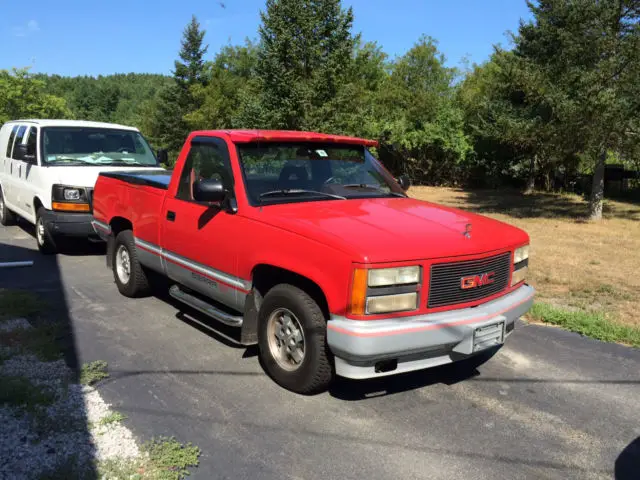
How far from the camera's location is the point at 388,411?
→ 3896mm

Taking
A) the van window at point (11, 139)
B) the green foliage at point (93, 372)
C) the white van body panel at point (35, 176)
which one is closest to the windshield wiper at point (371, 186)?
the green foliage at point (93, 372)

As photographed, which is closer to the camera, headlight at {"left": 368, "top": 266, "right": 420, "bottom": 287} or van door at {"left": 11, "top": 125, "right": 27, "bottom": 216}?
headlight at {"left": 368, "top": 266, "right": 420, "bottom": 287}

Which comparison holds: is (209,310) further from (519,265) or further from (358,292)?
(519,265)

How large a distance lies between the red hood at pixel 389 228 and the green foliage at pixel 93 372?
1748 mm

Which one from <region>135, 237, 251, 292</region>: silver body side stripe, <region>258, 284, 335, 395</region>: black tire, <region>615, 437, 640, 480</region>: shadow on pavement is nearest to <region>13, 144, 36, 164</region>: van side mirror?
<region>135, 237, 251, 292</region>: silver body side stripe

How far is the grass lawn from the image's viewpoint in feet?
20.1

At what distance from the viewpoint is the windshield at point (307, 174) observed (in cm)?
461

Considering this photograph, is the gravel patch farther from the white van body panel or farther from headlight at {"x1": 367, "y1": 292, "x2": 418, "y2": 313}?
the white van body panel

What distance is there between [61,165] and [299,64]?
15.9 metres

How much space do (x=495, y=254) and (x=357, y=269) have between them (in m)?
1.24

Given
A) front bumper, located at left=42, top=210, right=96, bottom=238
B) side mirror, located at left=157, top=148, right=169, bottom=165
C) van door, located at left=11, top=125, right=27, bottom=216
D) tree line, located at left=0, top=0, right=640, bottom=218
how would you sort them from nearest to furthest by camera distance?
1. front bumper, located at left=42, top=210, right=96, bottom=238
2. van door, located at left=11, top=125, right=27, bottom=216
3. side mirror, located at left=157, top=148, right=169, bottom=165
4. tree line, located at left=0, top=0, right=640, bottom=218

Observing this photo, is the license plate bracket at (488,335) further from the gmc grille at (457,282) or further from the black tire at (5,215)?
the black tire at (5,215)

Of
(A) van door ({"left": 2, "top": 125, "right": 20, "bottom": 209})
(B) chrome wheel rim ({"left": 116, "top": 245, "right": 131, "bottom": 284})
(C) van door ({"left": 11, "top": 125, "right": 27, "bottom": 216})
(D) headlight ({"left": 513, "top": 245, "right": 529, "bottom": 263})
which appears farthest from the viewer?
(A) van door ({"left": 2, "top": 125, "right": 20, "bottom": 209})

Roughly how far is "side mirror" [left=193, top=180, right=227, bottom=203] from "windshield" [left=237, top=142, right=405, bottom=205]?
0.25m
